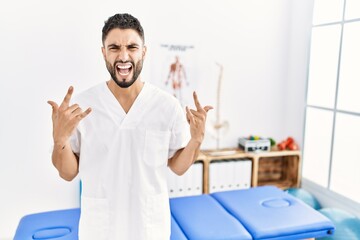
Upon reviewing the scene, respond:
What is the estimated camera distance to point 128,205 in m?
1.33

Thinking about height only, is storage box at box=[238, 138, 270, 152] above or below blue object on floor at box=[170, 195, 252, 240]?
above

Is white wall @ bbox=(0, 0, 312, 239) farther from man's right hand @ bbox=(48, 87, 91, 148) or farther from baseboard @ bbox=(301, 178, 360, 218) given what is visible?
man's right hand @ bbox=(48, 87, 91, 148)

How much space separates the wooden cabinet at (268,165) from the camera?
2.79m

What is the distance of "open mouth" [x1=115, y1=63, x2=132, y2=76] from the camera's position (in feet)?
4.11

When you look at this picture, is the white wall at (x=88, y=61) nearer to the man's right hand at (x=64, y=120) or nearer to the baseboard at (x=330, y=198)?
the baseboard at (x=330, y=198)

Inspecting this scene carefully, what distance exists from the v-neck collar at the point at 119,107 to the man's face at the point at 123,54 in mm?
81

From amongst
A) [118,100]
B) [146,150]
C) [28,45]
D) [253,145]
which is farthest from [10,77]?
[253,145]

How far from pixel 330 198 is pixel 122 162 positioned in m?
2.08

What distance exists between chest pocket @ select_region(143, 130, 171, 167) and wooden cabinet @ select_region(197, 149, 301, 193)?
1.42 m

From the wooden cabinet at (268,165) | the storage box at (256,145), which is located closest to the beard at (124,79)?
the wooden cabinet at (268,165)

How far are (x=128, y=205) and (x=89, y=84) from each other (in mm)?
1543

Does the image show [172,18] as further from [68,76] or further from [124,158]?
[124,158]

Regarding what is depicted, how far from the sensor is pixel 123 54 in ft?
4.09

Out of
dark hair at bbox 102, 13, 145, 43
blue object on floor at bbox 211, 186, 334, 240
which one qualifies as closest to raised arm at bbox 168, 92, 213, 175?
dark hair at bbox 102, 13, 145, 43
